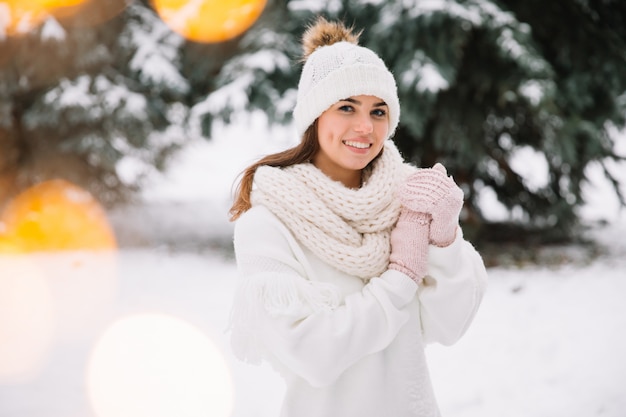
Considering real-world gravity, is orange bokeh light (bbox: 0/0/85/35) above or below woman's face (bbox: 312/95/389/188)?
below

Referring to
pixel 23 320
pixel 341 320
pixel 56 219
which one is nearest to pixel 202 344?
pixel 23 320

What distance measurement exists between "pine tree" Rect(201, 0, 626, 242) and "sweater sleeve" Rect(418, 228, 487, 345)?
3566 mm

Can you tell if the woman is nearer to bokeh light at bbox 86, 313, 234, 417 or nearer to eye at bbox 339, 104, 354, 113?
eye at bbox 339, 104, 354, 113

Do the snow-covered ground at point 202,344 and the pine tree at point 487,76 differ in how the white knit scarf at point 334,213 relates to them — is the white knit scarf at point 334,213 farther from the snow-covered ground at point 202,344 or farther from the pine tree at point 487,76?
the pine tree at point 487,76

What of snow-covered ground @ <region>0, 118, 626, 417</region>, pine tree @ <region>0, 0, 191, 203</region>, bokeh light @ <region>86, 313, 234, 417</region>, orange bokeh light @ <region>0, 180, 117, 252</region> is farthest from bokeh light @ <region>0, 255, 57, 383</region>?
pine tree @ <region>0, 0, 191, 203</region>

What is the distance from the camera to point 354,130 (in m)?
1.73

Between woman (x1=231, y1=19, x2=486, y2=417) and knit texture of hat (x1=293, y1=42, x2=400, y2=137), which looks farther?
knit texture of hat (x1=293, y1=42, x2=400, y2=137)

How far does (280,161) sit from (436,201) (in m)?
0.61

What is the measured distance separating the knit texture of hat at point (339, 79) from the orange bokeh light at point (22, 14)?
6515 mm

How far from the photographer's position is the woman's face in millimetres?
1740

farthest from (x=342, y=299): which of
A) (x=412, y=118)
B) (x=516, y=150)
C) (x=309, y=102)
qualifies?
(x=516, y=150)

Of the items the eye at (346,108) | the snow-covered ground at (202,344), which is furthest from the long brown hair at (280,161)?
the snow-covered ground at (202,344)

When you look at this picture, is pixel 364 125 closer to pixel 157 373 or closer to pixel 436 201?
pixel 436 201

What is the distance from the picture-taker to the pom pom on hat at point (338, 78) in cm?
171
